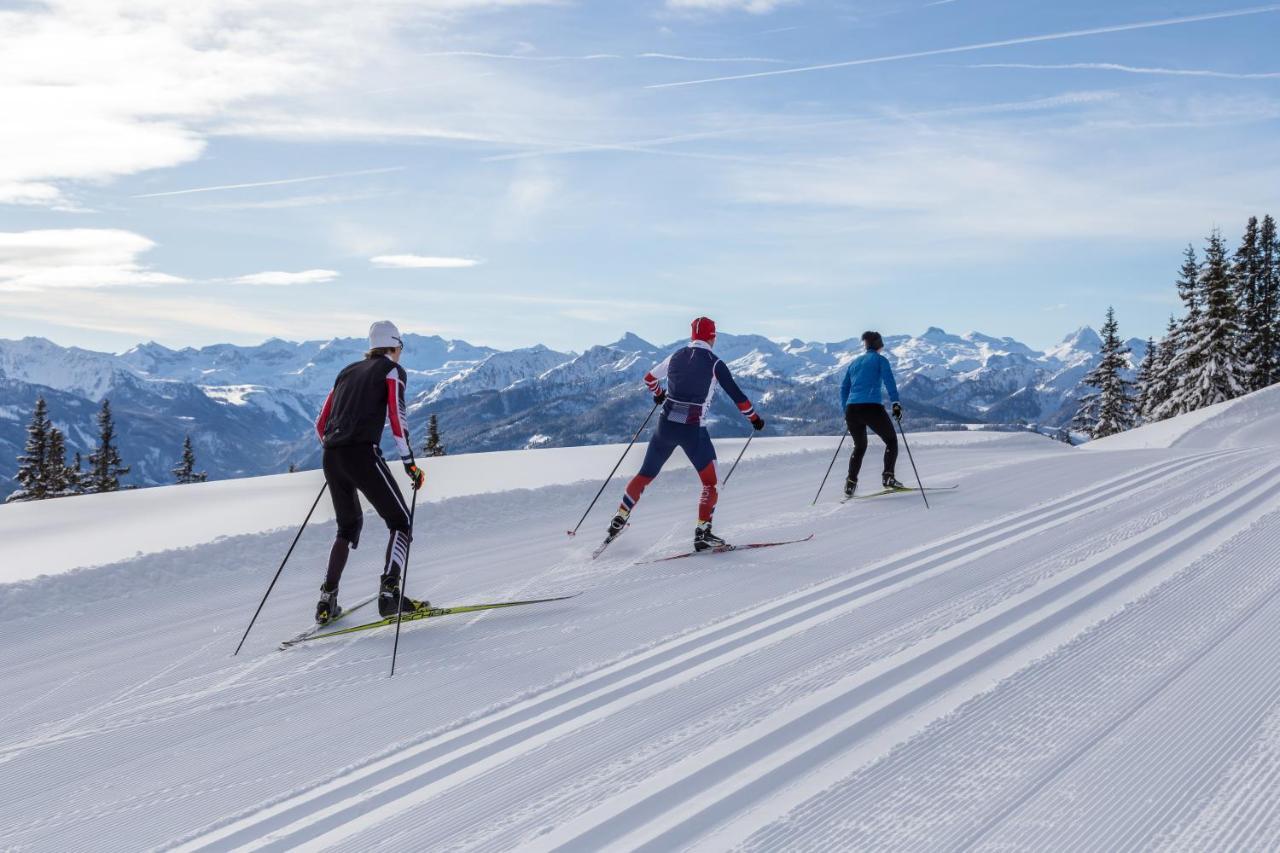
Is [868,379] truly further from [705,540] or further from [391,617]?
[391,617]

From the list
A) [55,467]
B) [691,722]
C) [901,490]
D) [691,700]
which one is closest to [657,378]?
[901,490]

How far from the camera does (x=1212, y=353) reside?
1667 inches

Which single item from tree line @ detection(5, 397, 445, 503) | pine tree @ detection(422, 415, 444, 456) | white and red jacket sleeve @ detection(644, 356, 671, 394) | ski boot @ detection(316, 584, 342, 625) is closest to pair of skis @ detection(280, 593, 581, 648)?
ski boot @ detection(316, 584, 342, 625)

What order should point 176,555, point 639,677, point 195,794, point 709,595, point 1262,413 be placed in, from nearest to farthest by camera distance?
point 195,794, point 639,677, point 709,595, point 176,555, point 1262,413

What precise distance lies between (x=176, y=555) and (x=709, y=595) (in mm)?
5160

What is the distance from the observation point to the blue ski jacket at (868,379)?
10906 mm

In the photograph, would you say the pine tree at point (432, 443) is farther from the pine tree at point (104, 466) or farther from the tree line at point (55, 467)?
the pine tree at point (104, 466)

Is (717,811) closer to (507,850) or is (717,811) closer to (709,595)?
(507,850)

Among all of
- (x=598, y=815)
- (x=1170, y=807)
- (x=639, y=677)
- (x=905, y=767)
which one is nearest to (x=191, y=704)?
(x=639, y=677)

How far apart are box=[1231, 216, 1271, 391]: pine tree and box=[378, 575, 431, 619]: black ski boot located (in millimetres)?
47611

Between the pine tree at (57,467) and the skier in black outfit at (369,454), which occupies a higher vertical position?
the skier in black outfit at (369,454)

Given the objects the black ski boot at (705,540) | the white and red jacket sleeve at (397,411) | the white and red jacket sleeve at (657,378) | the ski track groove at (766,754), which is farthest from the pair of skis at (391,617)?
the ski track groove at (766,754)

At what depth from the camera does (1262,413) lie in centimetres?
2516

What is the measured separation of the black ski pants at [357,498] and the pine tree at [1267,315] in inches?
2023
